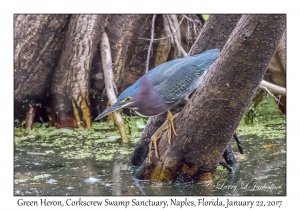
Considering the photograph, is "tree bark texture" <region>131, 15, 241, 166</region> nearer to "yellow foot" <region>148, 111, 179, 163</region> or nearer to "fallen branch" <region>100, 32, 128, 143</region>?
"yellow foot" <region>148, 111, 179, 163</region>

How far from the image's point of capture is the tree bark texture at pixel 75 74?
3.50 metres

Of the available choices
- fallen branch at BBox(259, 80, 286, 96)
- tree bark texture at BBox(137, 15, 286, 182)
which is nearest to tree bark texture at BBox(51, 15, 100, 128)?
tree bark texture at BBox(137, 15, 286, 182)

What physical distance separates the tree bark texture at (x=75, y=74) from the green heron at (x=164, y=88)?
2.96 ft

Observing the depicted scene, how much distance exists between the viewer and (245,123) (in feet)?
11.3

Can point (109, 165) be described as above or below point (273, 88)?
below

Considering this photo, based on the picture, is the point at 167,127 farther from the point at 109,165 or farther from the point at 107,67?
the point at 107,67

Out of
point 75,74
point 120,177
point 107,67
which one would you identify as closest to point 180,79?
point 120,177

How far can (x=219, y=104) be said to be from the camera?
2.51 m

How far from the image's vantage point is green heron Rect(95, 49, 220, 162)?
8.45ft

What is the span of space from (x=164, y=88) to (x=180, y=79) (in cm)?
9

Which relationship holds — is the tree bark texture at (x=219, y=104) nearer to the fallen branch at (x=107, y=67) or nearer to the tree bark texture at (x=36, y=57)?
the fallen branch at (x=107, y=67)

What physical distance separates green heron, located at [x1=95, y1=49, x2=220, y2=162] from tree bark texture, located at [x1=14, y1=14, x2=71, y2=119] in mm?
1041

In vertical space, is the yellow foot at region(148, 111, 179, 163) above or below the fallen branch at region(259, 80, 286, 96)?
below
